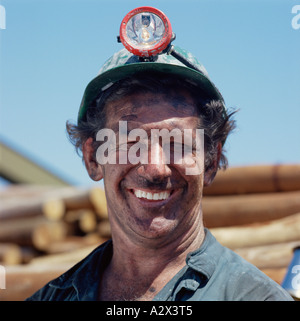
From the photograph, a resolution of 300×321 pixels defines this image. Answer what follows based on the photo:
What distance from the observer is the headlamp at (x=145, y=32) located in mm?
1965

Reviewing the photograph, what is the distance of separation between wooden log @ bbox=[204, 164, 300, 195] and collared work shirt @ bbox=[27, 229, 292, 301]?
3362 mm

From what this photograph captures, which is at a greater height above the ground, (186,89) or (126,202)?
(186,89)

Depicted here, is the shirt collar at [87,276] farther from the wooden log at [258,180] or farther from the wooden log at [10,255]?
the wooden log at [10,255]

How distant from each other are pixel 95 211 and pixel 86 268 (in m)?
4.46

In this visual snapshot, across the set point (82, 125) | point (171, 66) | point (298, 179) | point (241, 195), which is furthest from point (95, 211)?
point (171, 66)

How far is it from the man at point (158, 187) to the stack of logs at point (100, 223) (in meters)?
1.48

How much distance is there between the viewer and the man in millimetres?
1898

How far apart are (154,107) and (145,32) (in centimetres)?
30

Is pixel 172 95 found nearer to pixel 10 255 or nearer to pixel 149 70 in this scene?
pixel 149 70

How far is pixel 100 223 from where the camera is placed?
658 cm

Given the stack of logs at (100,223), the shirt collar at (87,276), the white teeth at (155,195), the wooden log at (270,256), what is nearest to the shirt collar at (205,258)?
the white teeth at (155,195)

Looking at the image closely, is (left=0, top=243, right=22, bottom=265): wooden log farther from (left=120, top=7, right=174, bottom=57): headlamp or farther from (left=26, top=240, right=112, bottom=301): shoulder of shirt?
(left=120, top=7, right=174, bottom=57): headlamp
